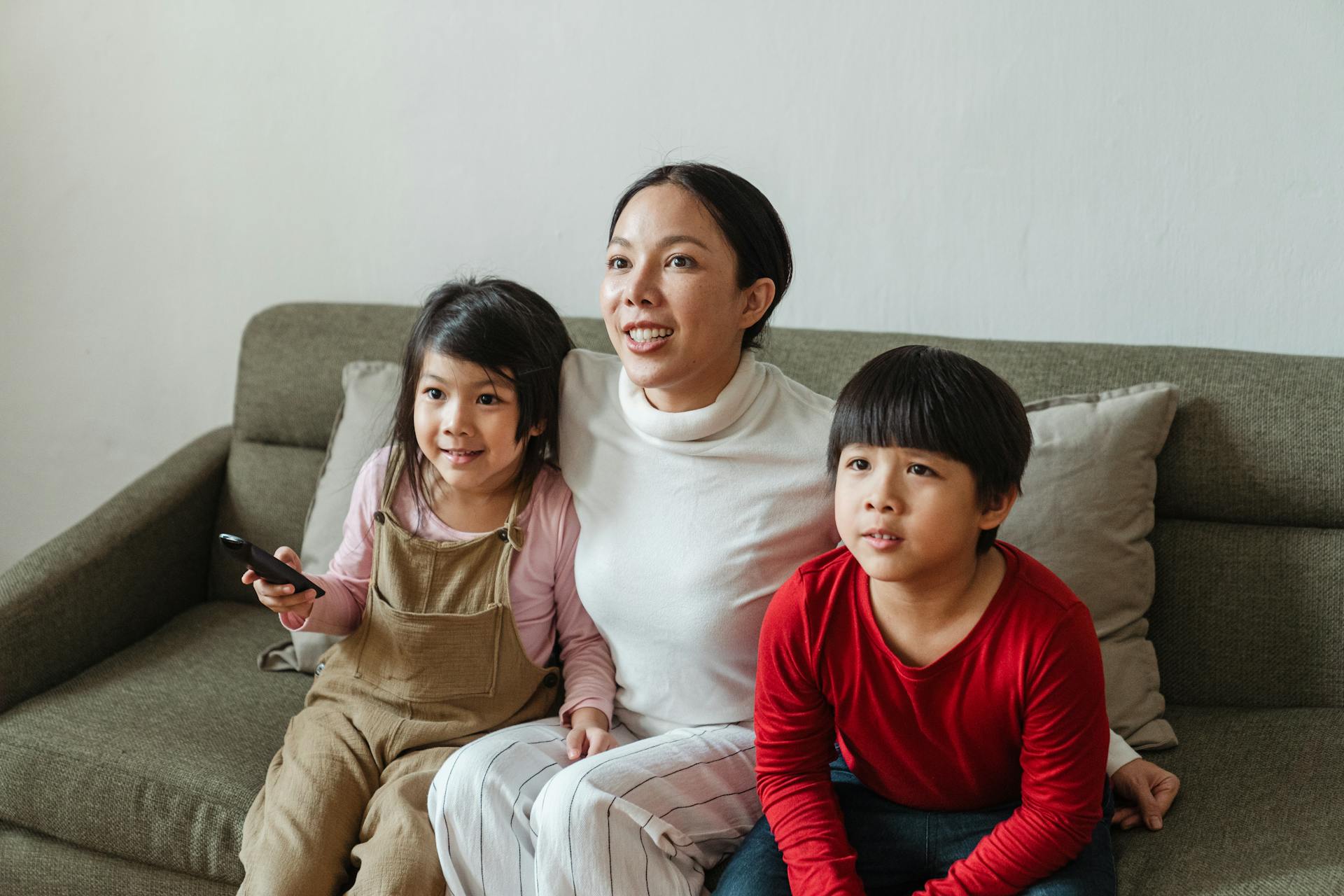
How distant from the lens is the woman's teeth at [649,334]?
1.35 metres

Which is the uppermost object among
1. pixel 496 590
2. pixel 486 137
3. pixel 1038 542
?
pixel 486 137

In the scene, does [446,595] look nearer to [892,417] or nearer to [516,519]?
[516,519]

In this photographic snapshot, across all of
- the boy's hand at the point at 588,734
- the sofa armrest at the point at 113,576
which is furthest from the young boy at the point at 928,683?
the sofa armrest at the point at 113,576

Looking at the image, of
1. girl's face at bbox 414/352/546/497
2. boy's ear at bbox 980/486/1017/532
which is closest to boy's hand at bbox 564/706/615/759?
girl's face at bbox 414/352/546/497

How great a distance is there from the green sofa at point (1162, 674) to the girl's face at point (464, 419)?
492mm

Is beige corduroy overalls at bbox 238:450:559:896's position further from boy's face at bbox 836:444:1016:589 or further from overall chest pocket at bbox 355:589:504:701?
boy's face at bbox 836:444:1016:589

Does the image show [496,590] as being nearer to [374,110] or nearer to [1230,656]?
[1230,656]

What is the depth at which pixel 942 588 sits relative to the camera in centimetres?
116

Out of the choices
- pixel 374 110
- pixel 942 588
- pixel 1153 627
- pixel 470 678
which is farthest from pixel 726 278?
pixel 374 110

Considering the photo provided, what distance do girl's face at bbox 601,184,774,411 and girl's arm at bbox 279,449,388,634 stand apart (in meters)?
0.45

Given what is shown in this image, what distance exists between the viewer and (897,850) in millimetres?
1204

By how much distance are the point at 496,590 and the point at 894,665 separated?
570 millimetres

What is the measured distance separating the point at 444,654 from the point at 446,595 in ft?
0.26

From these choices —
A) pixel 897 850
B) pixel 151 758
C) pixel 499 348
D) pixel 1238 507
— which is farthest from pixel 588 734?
pixel 1238 507
